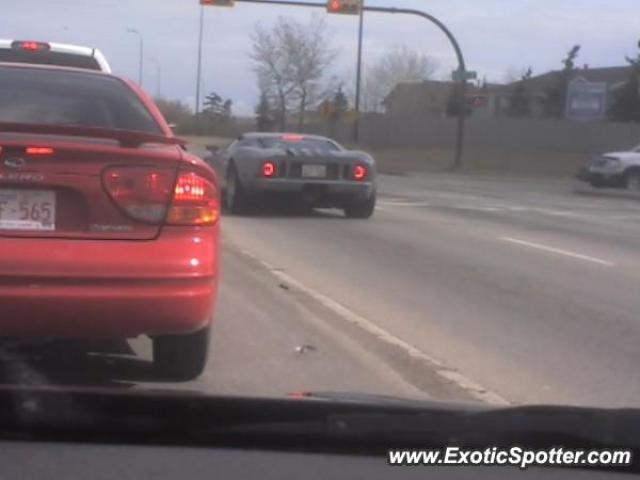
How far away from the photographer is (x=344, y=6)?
36375mm

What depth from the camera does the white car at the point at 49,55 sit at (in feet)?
36.2

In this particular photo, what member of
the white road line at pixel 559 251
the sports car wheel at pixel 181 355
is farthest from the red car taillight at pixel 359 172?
the sports car wheel at pixel 181 355

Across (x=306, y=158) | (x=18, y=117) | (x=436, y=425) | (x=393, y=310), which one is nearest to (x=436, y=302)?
(x=393, y=310)

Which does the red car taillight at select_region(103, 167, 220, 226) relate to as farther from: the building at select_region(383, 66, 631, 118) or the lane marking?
the building at select_region(383, 66, 631, 118)

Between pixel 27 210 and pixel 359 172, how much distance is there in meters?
12.5

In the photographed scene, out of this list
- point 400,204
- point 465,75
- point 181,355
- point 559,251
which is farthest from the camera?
point 465,75

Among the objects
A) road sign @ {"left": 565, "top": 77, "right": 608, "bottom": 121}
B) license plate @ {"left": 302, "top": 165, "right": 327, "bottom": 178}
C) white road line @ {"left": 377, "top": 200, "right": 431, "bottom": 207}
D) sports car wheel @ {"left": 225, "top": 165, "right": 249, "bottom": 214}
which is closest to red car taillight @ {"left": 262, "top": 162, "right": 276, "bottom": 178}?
license plate @ {"left": 302, "top": 165, "right": 327, "bottom": 178}

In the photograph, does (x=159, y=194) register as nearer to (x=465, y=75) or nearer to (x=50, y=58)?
(x=50, y=58)

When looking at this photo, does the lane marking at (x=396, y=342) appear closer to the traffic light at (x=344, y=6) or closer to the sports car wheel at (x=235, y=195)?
the sports car wheel at (x=235, y=195)

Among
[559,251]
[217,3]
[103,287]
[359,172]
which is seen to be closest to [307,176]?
[359,172]

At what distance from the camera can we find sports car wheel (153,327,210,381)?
6.60 meters

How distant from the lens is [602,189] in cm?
3688

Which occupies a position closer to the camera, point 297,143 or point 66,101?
point 66,101

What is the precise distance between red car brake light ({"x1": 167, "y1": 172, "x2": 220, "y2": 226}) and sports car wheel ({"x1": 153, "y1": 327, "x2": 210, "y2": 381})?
669 millimetres
